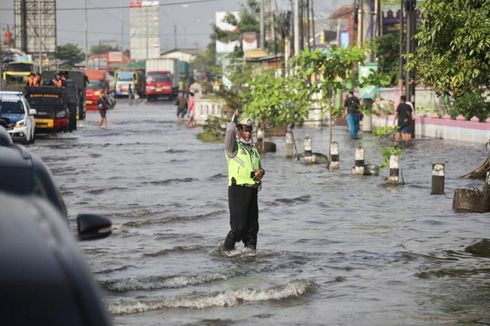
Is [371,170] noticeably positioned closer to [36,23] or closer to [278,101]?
[278,101]

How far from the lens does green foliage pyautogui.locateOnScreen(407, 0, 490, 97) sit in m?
18.5

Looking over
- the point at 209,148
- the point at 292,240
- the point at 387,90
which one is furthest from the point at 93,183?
the point at 387,90

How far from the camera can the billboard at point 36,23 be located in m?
90.3

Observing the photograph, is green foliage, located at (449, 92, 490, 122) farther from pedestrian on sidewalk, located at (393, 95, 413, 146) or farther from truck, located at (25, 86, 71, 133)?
truck, located at (25, 86, 71, 133)

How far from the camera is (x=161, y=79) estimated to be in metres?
113

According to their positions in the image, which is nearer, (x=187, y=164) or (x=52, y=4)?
(x=187, y=164)

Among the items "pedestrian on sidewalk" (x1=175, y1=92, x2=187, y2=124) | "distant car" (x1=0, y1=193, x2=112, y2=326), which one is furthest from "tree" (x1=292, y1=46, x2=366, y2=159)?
"pedestrian on sidewalk" (x1=175, y1=92, x2=187, y2=124)

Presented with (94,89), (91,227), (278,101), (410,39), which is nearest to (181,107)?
(410,39)

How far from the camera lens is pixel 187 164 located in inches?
1335

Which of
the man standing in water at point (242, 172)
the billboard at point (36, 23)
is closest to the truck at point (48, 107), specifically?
the man standing in water at point (242, 172)

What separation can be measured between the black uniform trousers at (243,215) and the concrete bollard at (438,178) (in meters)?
8.52

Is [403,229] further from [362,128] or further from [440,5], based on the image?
[362,128]

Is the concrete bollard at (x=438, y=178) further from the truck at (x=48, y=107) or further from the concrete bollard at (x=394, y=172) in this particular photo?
the truck at (x=48, y=107)

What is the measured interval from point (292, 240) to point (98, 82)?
83.9 meters
